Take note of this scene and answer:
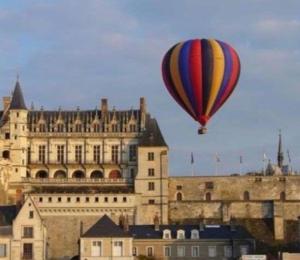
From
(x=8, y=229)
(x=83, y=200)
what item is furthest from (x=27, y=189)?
(x=8, y=229)

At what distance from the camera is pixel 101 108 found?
10888cm

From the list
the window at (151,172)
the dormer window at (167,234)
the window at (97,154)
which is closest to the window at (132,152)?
the window at (97,154)

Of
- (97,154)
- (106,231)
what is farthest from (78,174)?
(106,231)

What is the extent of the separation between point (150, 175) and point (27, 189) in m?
11.1

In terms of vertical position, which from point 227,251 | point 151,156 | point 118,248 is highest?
point 151,156

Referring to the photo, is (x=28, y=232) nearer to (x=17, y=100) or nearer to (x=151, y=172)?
(x=151, y=172)

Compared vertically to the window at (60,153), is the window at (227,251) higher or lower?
lower

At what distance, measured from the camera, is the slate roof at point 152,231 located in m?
82.9

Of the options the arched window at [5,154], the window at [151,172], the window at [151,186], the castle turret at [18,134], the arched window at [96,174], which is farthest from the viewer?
the arched window at [96,174]

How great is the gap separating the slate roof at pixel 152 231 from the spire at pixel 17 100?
22.7 meters

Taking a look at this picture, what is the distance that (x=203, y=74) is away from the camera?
66.2 metres

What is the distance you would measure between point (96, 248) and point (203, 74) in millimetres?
21167

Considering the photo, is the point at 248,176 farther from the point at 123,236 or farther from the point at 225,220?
the point at 123,236

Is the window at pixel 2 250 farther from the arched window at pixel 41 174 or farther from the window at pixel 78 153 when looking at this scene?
the window at pixel 78 153
